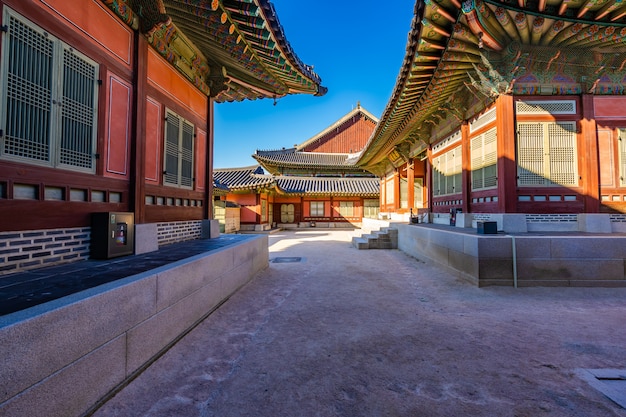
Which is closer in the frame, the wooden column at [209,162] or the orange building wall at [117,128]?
the orange building wall at [117,128]

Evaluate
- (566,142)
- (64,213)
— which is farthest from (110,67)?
(566,142)

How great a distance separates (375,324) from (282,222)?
20.5 metres

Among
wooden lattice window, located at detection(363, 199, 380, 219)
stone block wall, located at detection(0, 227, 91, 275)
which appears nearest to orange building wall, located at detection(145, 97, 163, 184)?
stone block wall, located at detection(0, 227, 91, 275)

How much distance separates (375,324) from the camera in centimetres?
359

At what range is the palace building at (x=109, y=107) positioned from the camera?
2.93 meters

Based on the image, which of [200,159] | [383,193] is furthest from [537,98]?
[383,193]

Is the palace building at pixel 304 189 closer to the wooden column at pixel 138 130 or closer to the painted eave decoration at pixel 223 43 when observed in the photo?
the painted eave decoration at pixel 223 43

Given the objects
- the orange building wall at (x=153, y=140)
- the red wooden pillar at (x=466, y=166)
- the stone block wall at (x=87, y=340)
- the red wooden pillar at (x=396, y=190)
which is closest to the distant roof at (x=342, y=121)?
the red wooden pillar at (x=396, y=190)

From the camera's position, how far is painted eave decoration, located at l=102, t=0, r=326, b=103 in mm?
4191

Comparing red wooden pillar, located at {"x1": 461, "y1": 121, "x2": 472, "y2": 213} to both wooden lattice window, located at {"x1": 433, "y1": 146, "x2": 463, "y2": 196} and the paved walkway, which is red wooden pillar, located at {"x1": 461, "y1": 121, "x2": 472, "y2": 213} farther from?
the paved walkway

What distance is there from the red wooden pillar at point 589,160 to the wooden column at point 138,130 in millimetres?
9233

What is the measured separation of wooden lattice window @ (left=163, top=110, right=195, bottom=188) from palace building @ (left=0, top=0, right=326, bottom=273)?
23 millimetres

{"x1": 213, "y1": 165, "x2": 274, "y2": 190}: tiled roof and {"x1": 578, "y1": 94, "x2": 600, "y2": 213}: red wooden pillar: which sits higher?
{"x1": 213, "y1": 165, "x2": 274, "y2": 190}: tiled roof

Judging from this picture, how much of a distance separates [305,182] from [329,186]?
A: 228 cm
